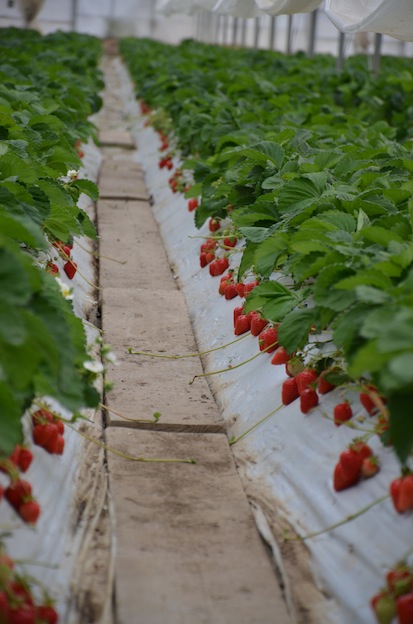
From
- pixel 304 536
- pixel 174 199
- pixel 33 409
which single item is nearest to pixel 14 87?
pixel 174 199

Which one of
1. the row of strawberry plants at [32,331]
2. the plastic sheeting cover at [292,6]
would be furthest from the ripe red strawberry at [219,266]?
the plastic sheeting cover at [292,6]

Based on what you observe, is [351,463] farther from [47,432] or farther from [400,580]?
[47,432]

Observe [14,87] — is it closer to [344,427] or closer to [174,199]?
[174,199]

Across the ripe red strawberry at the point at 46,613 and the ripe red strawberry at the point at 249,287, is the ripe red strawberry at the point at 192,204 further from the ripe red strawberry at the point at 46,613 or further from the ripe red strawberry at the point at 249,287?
the ripe red strawberry at the point at 46,613

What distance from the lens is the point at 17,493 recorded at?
8.84 ft

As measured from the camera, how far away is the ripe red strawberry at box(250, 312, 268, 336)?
425 centimetres

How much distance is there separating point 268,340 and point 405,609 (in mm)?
1877

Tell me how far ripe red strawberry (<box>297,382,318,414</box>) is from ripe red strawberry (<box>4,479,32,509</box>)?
114 cm

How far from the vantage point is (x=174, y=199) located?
7.88 m

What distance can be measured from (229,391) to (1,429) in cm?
203

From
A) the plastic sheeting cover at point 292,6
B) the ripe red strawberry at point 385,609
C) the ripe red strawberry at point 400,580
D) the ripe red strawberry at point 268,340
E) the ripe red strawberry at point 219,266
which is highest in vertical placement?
the plastic sheeting cover at point 292,6

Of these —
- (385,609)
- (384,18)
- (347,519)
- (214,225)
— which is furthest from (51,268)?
(384,18)

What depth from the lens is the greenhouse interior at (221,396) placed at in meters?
2.56

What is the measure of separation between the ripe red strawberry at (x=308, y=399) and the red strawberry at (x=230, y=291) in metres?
1.57
